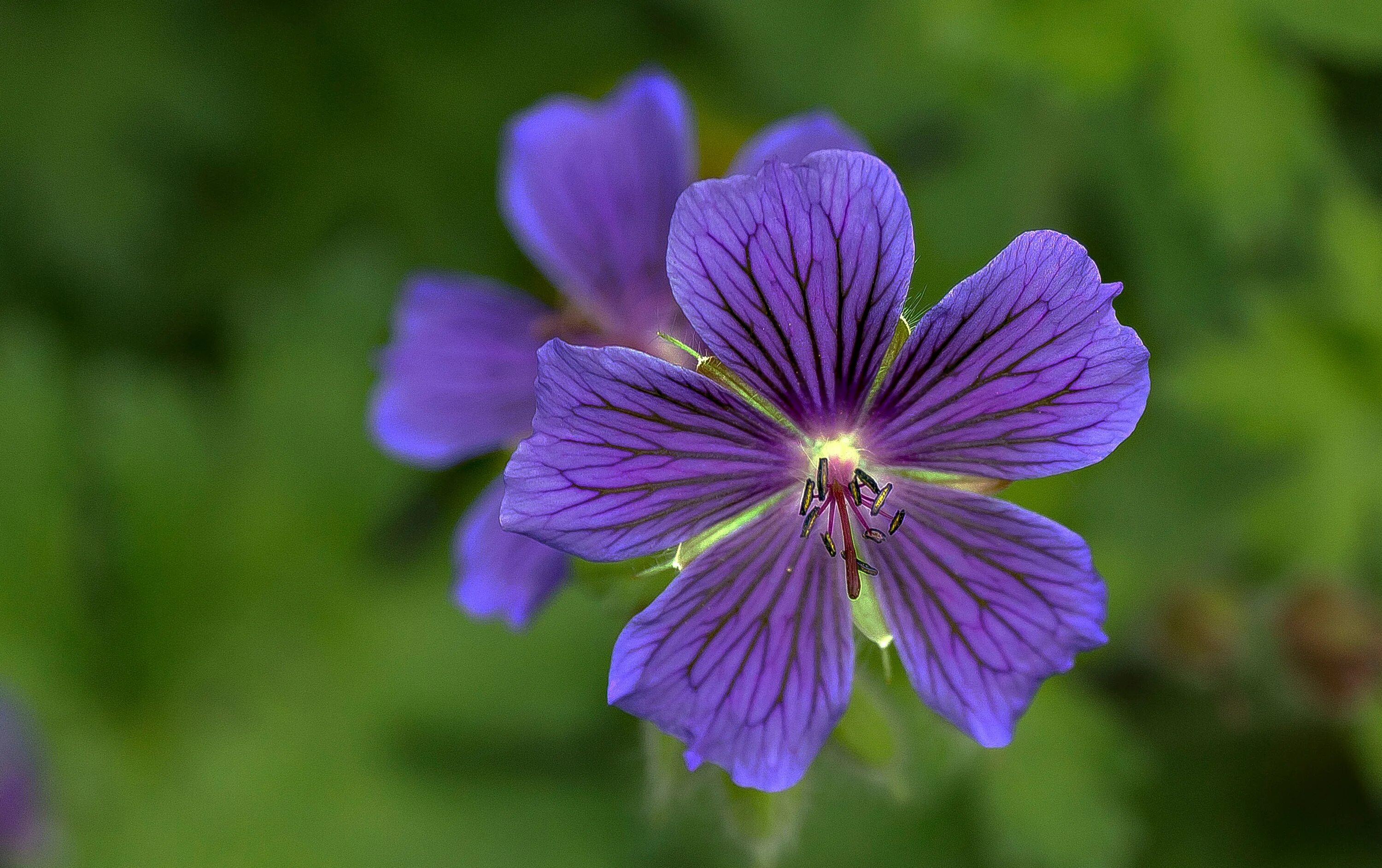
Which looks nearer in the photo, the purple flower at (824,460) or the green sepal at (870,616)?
the purple flower at (824,460)

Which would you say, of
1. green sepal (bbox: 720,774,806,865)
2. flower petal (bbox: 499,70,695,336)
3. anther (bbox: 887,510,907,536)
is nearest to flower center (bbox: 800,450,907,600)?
anther (bbox: 887,510,907,536)

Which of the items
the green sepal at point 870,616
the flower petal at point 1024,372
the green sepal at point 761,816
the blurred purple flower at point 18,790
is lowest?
the blurred purple flower at point 18,790

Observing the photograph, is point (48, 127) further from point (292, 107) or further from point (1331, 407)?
point (1331, 407)

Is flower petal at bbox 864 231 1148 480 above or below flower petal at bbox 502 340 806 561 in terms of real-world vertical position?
above

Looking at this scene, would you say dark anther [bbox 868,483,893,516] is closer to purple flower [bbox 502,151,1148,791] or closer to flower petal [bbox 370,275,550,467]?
purple flower [bbox 502,151,1148,791]

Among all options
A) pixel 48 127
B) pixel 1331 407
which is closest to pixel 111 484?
pixel 48 127

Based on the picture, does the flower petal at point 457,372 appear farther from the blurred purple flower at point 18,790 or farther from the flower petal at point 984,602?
the blurred purple flower at point 18,790

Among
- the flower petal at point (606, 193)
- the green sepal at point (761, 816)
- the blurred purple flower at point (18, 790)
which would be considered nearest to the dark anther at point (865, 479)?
the green sepal at point (761, 816)
